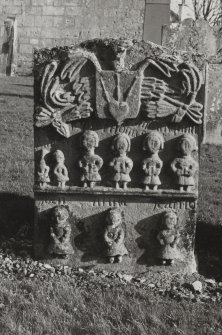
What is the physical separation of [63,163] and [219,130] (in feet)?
17.7

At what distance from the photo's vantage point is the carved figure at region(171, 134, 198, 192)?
4.54m

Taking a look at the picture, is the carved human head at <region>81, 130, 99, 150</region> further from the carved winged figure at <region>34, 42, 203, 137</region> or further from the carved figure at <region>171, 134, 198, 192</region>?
the carved figure at <region>171, 134, 198, 192</region>

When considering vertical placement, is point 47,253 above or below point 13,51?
below

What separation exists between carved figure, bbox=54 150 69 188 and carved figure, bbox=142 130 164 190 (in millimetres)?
642

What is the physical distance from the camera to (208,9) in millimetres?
35500

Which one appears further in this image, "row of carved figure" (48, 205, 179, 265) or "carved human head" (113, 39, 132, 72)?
"row of carved figure" (48, 205, 179, 265)

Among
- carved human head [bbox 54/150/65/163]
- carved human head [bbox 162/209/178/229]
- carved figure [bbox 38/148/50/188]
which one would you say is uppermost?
carved human head [bbox 54/150/65/163]

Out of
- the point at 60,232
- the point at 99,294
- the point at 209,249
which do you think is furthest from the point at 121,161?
the point at 209,249

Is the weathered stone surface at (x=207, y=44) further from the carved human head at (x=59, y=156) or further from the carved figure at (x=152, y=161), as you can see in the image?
the carved human head at (x=59, y=156)

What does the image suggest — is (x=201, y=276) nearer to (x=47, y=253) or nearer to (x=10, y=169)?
(x=47, y=253)

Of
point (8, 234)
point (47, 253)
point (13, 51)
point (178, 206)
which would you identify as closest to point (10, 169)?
point (8, 234)

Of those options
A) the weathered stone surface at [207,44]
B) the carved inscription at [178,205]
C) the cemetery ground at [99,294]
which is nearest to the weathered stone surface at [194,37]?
the weathered stone surface at [207,44]

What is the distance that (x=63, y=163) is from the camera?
15.4 ft

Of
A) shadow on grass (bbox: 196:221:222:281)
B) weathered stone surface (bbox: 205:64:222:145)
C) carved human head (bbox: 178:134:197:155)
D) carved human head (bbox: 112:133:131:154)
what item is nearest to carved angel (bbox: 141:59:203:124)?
carved human head (bbox: 178:134:197:155)
